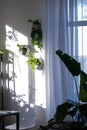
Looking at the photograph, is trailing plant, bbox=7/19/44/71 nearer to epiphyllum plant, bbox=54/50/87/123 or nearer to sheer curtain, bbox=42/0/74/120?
sheer curtain, bbox=42/0/74/120

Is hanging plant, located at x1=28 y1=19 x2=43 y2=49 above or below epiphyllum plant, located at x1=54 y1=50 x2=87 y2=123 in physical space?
above

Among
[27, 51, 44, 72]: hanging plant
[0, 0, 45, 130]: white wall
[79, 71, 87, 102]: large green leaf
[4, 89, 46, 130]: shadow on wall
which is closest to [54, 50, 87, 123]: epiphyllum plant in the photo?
[79, 71, 87, 102]: large green leaf

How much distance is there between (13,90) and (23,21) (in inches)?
52.6

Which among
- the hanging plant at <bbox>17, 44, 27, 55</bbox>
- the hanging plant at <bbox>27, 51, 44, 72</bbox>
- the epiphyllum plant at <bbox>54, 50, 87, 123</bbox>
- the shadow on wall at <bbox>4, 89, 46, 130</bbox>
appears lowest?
the shadow on wall at <bbox>4, 89, 46, 130</bbox>

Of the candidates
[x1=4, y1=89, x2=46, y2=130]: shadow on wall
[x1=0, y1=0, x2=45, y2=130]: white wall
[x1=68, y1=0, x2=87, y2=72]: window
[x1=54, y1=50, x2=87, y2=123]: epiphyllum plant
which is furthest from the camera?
[x1=0, y1=0, x2=45, y2=130]: white wall

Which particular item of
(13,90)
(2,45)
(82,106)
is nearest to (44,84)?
(13,90)

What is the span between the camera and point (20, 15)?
519cm

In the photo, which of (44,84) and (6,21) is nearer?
(44,84)

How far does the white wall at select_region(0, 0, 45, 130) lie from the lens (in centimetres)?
509

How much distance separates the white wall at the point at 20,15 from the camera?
5090 millimetres

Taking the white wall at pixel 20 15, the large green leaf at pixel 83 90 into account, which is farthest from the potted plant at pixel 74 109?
the white wall at pixel 20 15

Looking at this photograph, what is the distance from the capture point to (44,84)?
498 cm

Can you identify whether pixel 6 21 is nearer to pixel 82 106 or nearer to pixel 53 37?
pixel 53 37

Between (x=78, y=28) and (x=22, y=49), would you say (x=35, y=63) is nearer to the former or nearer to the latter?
(x=22, y=49)
